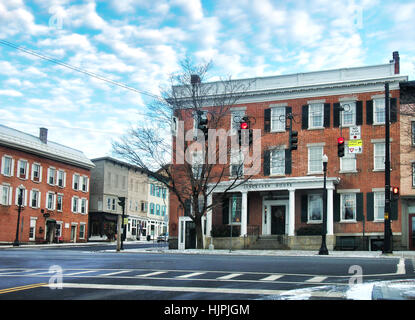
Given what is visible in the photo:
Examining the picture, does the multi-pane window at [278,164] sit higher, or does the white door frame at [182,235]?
the multi-pane window at [278,164]

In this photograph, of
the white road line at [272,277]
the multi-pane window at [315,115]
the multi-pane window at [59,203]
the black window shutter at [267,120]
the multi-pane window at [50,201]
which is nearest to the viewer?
→ the white road line at [272,277]

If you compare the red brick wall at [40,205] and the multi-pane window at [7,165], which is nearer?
the multi-pane window at [7,165]

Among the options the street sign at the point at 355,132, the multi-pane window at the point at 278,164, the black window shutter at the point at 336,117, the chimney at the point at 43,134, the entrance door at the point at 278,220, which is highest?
the chimney at the point at 43,134

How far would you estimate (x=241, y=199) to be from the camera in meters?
41.8

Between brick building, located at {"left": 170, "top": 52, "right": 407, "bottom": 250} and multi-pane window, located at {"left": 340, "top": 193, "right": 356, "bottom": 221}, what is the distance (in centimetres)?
7

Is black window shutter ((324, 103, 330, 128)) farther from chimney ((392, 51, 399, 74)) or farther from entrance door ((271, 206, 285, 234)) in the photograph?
entrance door ((271, 206, 285, 234))

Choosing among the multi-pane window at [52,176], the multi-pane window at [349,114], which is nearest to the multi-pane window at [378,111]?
the multi-pane window at [349,114]

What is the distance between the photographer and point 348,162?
130ft

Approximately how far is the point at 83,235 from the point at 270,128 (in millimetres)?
36378

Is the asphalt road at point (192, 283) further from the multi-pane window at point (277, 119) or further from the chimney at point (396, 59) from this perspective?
the chimney at point (396, 59)

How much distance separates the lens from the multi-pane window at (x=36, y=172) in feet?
194
